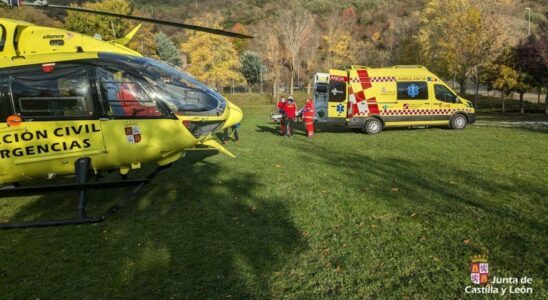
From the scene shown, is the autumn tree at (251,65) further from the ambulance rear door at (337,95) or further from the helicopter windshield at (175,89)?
the helicopter windshield at (175,89)

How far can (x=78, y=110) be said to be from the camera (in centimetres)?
570

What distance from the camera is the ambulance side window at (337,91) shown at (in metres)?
15.6

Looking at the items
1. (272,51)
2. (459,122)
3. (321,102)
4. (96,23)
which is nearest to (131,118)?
(321,102)

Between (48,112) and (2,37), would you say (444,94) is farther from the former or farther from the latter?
(2,37)

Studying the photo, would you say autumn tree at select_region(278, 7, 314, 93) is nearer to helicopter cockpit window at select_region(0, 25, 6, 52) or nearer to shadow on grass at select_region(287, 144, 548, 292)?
shadow on grass at select_region(287, 144, 548, 292)

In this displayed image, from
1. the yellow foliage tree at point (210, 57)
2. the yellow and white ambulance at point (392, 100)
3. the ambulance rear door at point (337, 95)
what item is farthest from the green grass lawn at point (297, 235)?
the yellow foliage tree at point (210, 57)

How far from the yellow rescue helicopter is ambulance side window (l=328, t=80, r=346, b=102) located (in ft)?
34.2

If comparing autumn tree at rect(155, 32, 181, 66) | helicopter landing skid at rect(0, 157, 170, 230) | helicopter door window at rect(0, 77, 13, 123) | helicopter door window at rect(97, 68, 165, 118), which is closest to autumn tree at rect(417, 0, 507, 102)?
helicopter door window at rect(97, 68, 165, 118)

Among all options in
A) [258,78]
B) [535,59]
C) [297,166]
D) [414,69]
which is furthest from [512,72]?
[258,78]

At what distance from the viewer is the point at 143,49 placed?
181 ft

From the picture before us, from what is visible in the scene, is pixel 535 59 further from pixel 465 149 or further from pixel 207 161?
pixel 207 161

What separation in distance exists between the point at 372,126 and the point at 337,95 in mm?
2119

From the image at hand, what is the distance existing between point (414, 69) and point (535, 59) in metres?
14.6

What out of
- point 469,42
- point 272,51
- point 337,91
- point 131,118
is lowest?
point 131,118
